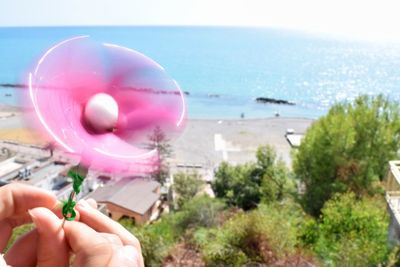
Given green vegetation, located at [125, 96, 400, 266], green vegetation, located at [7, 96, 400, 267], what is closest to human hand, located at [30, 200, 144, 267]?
green vegetation, located at [125, 96, 400, 266]

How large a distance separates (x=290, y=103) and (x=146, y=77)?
38938 millimetres

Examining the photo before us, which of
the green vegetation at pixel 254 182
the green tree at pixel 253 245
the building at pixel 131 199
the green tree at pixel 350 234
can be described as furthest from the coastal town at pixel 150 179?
the green tree at pixel 350 234

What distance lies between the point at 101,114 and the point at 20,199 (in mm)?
381

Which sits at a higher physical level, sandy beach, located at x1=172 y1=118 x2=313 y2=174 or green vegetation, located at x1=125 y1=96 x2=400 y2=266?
green vegetation, located at x1=125 y1=96 x2=400 y2=266

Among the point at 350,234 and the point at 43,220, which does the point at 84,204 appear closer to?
the point at 43,220

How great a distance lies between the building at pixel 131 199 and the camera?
13680 millimetres

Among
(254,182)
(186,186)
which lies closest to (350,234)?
(254,182)

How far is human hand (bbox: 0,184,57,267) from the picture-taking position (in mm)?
1168

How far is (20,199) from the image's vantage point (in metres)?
1.22

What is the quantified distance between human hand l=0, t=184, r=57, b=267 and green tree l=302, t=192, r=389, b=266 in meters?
5.57

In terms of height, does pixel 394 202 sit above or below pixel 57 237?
below

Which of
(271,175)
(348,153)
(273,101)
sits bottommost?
(273,101)

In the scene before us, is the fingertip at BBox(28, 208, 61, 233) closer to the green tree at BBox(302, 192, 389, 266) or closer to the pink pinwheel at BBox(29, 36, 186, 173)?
the pink pinwheel at BBox(29, 36, 186, 173)

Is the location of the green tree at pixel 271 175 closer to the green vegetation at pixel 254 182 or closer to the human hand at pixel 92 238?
the green vegetation at pixel 254 182
